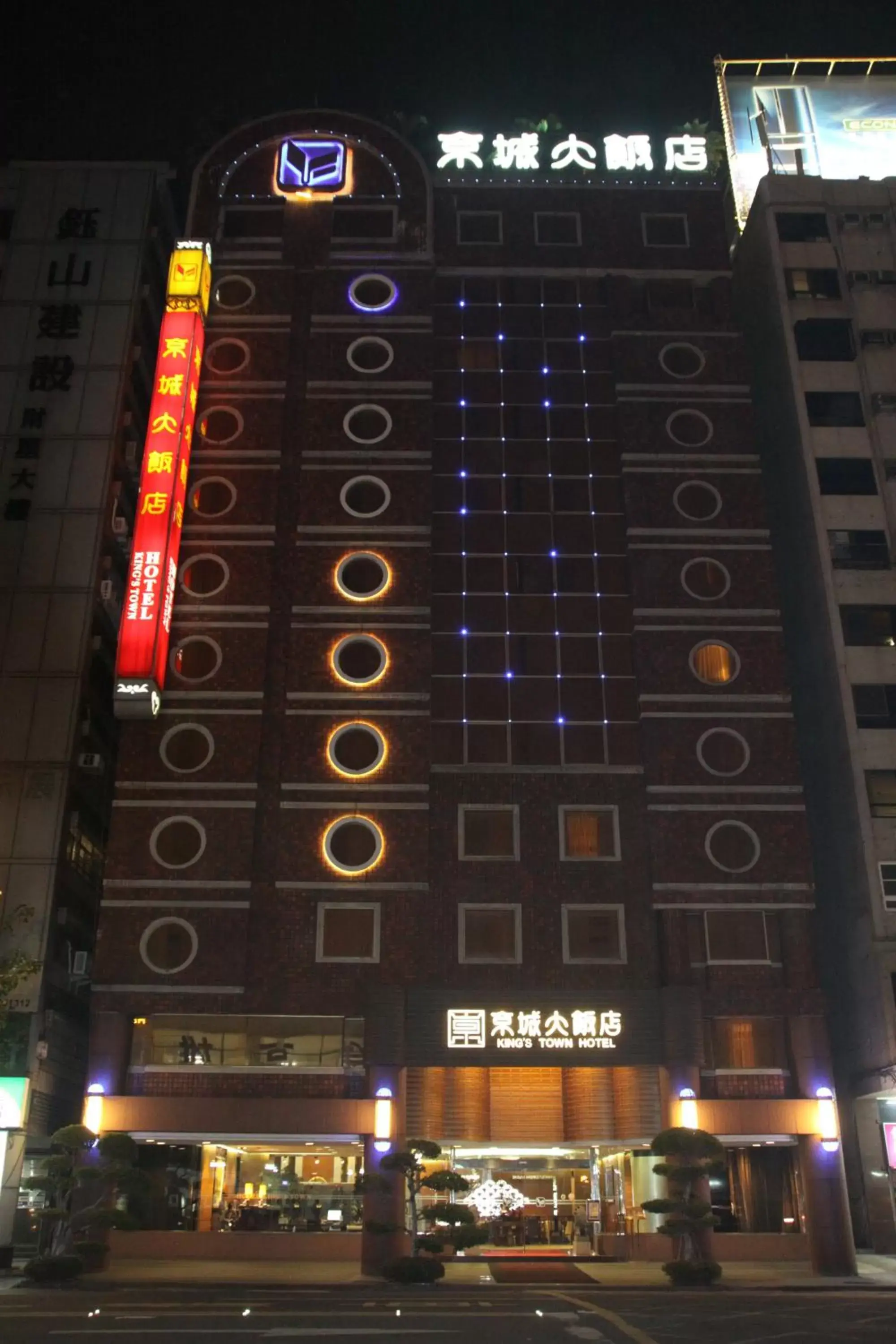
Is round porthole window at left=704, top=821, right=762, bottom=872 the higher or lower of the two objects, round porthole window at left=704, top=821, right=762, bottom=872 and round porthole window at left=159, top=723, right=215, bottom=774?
the lower

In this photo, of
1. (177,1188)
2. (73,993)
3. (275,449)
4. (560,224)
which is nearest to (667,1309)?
(177,1188)

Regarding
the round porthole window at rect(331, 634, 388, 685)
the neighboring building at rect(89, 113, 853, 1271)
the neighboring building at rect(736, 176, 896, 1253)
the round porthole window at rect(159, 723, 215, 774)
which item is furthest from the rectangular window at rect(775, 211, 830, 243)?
the round porthole window at rect(159, 723, 215, 774)

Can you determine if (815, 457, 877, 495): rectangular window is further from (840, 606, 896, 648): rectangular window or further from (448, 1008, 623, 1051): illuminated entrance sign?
(448, 1008, 623, 1051): illuminated entrance sign

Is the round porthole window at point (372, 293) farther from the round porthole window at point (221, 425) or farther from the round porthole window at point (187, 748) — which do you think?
the round porthole window at point (187, 748)

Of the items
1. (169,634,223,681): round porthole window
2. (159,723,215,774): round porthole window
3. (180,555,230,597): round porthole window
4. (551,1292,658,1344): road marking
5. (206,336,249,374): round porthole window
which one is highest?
(206,336,249,374): round porthole window

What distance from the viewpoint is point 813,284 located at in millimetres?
54688

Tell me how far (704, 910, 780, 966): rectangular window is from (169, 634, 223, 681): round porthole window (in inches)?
828

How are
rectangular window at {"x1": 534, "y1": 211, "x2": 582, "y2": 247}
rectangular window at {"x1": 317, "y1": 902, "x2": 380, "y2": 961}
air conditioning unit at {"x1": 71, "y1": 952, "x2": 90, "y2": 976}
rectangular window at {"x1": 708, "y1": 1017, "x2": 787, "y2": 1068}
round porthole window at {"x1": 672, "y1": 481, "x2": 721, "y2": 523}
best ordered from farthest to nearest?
1. rectangular window at {"x1": 534, "y1": 211, "x2": 582, "y2": 247}
2. round porthole window at {"x1": 672, "y1": 481, "x2": 721, "y2": 523}
3. air conditioning unit at {"x1": 71, "y1": 952, "x2": 90, "y2": 976}
4. rectangular window at {"x1": 317, "y1": 902, "x2": 380, "y2": 961}
5. rectangular window at {"x1": 708, "y1": 1017, "x2": 787, "y2": 1068}

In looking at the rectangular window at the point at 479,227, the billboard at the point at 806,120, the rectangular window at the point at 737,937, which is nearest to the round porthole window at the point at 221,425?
the rectangular window at the point at 479,227

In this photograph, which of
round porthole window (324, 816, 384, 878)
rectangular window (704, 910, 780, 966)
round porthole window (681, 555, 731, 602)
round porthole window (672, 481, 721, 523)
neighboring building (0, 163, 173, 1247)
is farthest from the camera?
round porthole window (672, 481, 721, 523)

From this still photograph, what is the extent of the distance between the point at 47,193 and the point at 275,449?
63.2 ft

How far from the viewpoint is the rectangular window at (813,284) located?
5434 cm

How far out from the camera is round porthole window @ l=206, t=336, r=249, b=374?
51562 mm

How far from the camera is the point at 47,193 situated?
5597 centimetres
